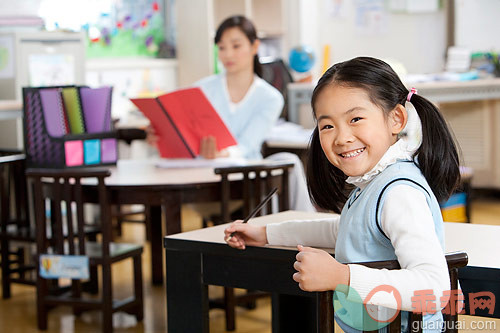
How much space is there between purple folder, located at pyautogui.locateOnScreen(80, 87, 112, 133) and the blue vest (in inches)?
79.8

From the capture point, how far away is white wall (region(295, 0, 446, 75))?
614cm

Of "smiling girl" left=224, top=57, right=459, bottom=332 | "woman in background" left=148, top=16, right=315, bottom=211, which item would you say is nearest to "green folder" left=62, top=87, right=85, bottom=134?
"woman in background" left=148, top=16, right=315, bottom=211

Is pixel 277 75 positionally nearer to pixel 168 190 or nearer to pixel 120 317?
pixel 120 317

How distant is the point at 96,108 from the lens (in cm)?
318

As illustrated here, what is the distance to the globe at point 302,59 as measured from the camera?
16.4 ft

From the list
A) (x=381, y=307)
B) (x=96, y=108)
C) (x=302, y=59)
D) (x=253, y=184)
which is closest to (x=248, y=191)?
(x=253, y=184)

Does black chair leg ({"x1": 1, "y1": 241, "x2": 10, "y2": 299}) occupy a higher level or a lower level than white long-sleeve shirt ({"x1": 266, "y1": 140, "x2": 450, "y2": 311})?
lower

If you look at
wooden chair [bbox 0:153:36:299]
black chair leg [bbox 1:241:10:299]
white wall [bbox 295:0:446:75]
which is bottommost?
black chair leg [bbox 1:241:10:299]

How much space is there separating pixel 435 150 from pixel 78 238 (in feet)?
5.74

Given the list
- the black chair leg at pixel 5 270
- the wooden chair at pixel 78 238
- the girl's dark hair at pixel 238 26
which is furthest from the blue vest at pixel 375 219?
the black chair leg at pixel 5 270

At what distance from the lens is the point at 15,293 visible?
3578 millimetres

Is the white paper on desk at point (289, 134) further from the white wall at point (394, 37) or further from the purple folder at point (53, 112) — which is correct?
the white wall at point (394, 37)

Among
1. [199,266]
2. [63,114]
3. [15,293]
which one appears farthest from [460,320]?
[15,293]

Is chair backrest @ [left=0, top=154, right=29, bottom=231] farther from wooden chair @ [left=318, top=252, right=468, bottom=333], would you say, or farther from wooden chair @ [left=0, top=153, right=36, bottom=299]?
wooden chair @ [left=318, top=252, right=468, bottom=333]
